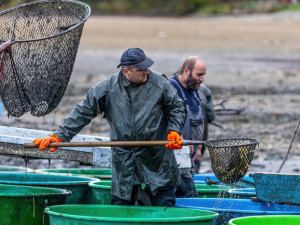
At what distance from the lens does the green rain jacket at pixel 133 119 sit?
233 inches

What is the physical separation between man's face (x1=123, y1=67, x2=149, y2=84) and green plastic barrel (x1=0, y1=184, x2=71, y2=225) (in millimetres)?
1144

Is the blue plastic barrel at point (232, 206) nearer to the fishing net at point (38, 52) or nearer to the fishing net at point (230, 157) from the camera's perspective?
the fishing net at point (230, 157)

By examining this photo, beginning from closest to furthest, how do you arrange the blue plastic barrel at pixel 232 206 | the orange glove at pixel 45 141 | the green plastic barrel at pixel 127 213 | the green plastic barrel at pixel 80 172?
the green plastic barrel at pixel 127 213
the orange glove at pixel 45 141
the blue plastic barrel at pixel 232 206
the green plastic barrel at pixel 80 172

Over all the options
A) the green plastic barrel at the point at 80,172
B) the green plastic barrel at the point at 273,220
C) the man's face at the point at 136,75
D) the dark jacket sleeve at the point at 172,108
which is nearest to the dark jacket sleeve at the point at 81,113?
the man's face at the point at 136,75


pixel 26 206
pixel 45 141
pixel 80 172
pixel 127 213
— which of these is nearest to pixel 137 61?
pixel 45 141

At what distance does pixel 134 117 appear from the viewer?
5.93 metres

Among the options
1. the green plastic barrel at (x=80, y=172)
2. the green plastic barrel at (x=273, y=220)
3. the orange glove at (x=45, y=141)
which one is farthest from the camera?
the green plastic barrel at (x=80, y=172)

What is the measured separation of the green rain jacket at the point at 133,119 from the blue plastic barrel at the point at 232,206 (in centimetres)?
45

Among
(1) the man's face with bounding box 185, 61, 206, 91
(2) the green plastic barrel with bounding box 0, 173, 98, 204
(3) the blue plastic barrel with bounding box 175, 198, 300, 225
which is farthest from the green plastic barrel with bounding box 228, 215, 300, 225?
(2) the green plastic barrel with bounding box 0, 173, 98, 204

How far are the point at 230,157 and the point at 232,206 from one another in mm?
800

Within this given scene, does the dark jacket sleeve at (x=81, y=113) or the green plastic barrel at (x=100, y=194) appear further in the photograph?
A: the green plastic barrel at (x=100, y=194)

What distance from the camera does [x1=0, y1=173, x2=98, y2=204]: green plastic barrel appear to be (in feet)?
23.1

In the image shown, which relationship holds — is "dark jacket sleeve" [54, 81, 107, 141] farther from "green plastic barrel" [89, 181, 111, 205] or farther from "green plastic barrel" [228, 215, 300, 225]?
"green plastic barrel" [228, 215, 300, 225]

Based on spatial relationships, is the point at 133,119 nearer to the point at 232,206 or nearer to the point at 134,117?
the point at 134,117
